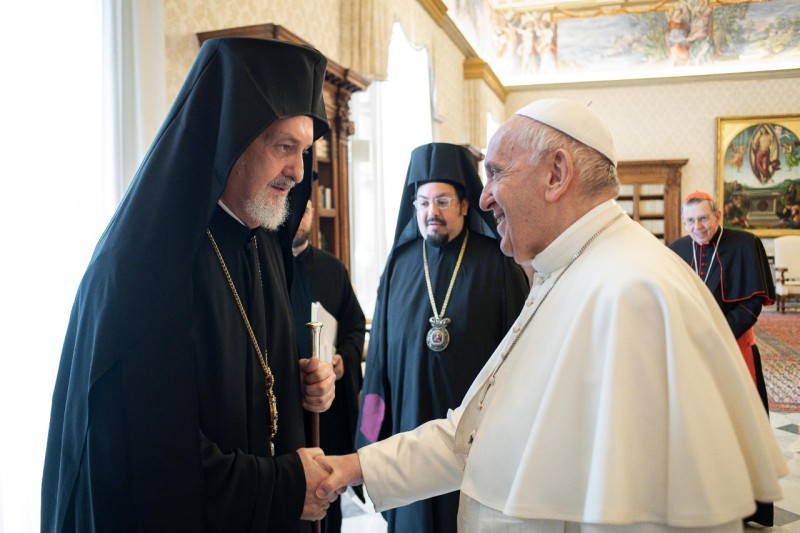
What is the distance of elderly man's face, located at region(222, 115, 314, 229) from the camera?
1.83m

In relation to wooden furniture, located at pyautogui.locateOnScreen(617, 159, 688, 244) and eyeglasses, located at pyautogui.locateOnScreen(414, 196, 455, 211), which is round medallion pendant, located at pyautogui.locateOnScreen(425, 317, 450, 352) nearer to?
eyeglasses, located at pyautogui.locateOnScreen(414, 196, 455, 211)

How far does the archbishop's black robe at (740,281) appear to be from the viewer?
4.30 metres

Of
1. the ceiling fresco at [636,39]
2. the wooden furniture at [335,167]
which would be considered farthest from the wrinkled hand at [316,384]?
the ceiling fresco at [636,39]

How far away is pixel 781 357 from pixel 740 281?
19.6ft

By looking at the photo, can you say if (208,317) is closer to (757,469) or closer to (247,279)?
(247,279)

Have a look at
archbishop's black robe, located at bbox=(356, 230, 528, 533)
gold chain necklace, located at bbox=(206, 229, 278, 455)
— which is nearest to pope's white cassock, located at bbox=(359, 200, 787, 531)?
gold chain necklace, located at bbox=(206, 229, 278, 455)

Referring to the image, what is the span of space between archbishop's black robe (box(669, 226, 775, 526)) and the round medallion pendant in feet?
6.83

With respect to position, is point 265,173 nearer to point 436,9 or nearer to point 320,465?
point 320,465

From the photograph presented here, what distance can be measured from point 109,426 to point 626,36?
53.2ft

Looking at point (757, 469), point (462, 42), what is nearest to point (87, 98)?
point (757, 469)

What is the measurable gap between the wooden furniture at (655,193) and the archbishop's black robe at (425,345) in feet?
41.7

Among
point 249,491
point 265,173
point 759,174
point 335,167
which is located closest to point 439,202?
point 265,173

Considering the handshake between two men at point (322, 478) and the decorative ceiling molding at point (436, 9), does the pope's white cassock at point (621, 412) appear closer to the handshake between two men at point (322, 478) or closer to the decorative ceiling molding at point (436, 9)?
the handshake between two men at point (322, 478)

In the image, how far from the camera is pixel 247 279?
191cm
